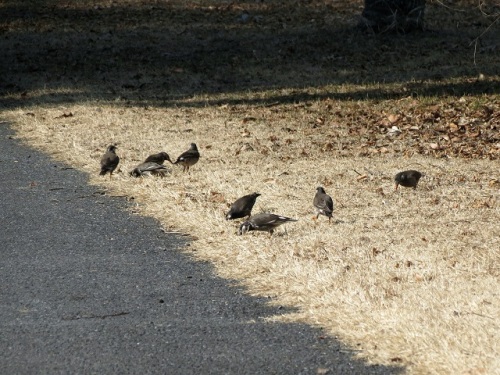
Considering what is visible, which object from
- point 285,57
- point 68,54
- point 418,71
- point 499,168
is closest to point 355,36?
point 285,57

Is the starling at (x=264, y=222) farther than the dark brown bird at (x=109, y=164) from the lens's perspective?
No

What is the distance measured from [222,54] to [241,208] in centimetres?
1498

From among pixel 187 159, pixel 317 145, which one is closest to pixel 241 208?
pixel 187 159

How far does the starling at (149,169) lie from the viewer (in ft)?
39.1

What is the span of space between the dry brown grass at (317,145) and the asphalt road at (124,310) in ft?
0.99

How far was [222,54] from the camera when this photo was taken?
79.9ft

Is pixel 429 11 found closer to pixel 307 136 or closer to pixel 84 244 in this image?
pixel 307 136

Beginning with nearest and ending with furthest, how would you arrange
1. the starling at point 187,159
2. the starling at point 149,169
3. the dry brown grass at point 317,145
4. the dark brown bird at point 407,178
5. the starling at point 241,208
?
the dry brown grass at point 317,145 < the starling at point 241,208 < the dark brown bird at point 407,178 < the starling at point 149,169 < the starling at point 187,159

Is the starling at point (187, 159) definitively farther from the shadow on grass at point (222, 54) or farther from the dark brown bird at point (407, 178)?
the shadow on grass at point (222, 54)

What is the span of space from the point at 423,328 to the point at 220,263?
2.55 meters

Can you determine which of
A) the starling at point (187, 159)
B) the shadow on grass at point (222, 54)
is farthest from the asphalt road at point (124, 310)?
the shadow on grass at point (222, 54)

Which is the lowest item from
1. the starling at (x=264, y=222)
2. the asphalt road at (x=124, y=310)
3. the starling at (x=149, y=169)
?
the asphalt road at (x=124, y=310)

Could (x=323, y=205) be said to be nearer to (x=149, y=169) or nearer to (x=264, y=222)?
(x=264, y=222)

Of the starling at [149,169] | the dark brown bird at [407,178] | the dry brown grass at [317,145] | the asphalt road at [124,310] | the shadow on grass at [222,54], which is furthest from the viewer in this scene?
the shadow on grass at [222,54]
